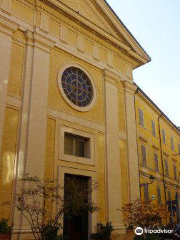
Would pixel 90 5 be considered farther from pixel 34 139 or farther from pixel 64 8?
pixel 34 139

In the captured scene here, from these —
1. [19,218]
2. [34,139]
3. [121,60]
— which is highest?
[121,60]

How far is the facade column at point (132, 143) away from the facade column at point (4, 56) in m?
8.74

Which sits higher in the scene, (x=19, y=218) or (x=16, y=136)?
(x=16, y=136)

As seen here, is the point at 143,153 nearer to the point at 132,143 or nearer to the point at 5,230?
the point at 132,143

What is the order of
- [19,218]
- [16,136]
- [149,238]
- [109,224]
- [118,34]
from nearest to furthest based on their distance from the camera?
[19,218], [16,136], [149,238], [109,224], [118,34]

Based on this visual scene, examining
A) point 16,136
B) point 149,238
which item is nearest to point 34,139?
point 16,136

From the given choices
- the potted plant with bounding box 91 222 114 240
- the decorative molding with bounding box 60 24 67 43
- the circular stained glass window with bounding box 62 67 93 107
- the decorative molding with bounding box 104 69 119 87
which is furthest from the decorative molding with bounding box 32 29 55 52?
the potted plant with bounding box 91 222 114 240

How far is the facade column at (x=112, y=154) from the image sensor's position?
1667 cm

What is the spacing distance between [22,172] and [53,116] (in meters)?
3.42

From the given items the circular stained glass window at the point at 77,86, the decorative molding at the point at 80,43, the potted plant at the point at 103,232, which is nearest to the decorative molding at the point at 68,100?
the circular stained glass window at the point at 77,86

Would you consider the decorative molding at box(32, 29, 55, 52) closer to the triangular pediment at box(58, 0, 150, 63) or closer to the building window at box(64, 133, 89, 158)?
the triangular pediment at box(58, 0, 150, 63)

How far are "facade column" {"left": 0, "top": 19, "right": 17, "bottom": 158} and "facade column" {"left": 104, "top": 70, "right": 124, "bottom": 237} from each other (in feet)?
21.8

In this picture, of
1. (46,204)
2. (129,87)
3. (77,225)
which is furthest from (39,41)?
(77,225)

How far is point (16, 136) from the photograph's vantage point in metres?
13.7
